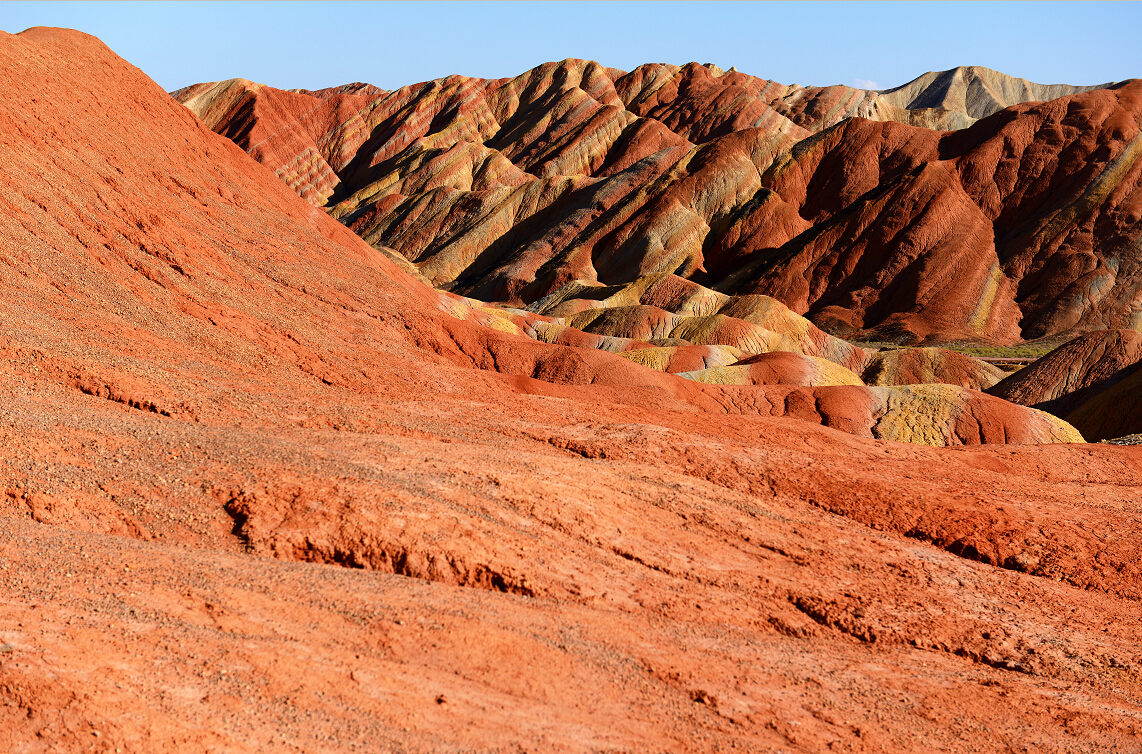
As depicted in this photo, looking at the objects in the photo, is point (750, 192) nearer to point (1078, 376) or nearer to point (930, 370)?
point (930, 370)

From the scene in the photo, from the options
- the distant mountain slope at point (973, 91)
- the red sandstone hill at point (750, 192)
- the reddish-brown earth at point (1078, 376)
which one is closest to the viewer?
the reddish-brown earth at point (1078, 376)

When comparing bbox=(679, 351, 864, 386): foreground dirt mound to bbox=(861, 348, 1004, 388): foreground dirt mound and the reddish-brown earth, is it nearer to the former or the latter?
bbox=(861, 348, 1004, 388): foreground dirt mound

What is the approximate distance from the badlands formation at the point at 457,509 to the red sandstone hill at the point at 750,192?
21.1m

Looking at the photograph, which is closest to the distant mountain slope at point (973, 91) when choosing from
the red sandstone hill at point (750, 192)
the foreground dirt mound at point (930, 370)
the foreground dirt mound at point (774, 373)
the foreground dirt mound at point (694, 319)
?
the red sandstone hill at point (750, 192)

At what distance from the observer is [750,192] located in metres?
83.5

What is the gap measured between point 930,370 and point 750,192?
40.7m

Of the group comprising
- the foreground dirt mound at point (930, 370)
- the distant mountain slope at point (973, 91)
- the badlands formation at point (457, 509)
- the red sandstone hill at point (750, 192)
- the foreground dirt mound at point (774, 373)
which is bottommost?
the badlands formation at point (457, 509)

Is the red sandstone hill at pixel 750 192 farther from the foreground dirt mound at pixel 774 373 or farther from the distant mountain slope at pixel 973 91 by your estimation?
the distant mountain slope at pixel 973 91

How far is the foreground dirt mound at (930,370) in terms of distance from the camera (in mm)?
46406

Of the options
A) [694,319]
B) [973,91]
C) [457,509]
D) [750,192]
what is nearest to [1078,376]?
[694,319]

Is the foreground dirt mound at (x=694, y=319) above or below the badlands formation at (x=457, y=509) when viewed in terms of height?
above

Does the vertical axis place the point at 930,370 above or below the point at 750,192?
below

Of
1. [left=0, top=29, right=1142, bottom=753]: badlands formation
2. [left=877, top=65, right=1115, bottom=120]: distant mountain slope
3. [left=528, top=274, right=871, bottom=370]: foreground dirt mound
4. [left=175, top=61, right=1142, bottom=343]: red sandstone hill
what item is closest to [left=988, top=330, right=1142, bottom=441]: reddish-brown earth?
[left=0, top=29, right=1142, bottom=753]: badlands formation

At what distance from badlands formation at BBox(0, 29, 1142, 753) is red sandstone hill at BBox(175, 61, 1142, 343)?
2111 centimetres
